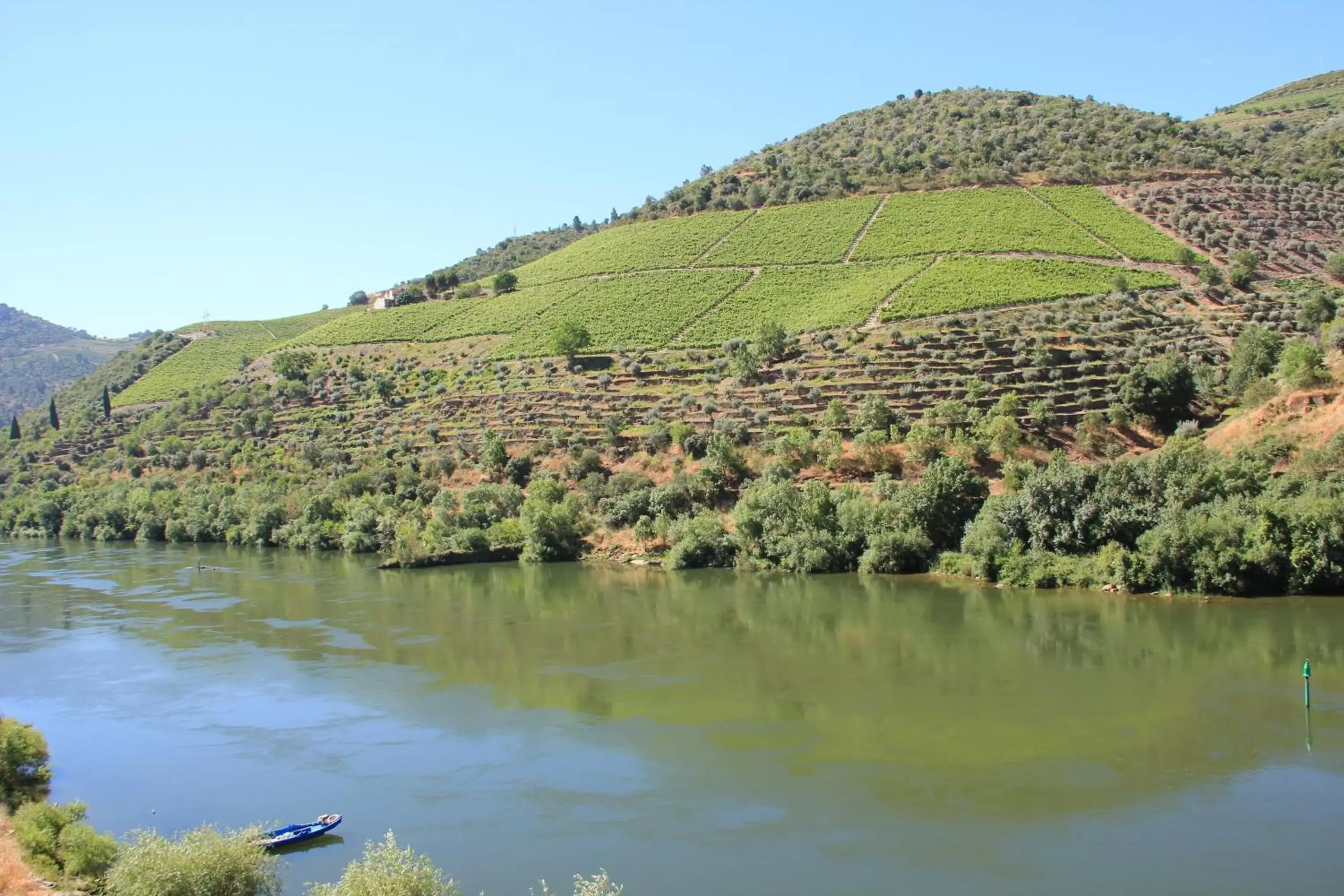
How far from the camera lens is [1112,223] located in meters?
83.5

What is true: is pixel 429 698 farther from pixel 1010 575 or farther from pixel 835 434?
pixel 835 434

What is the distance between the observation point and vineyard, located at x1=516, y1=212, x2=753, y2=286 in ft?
324

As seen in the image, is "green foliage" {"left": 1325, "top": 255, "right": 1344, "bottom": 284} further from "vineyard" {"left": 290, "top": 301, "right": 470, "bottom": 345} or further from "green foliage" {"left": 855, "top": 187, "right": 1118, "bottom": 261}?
"vineyard" {"left": 290, "top": 301, "right": 470, "bottom": 345}

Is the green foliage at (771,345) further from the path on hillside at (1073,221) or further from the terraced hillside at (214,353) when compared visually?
the terraced hillside at (214,353)

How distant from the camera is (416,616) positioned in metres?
46.0

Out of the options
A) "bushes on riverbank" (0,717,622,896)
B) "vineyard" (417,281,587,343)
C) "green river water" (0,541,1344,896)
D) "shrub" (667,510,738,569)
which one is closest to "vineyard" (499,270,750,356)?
"vineyard" (417,281,587,343)

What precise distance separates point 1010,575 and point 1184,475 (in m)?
8.41

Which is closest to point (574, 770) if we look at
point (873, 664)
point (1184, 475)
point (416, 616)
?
point (873, 664)

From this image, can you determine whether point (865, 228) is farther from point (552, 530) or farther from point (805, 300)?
point (552, 530)

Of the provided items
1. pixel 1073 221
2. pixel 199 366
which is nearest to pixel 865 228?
pixel 1073 221

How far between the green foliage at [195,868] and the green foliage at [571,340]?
6377 cm

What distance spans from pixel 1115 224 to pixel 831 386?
1358 inches

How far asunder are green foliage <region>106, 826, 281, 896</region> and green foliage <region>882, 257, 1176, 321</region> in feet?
203

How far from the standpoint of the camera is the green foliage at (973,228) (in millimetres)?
81625
